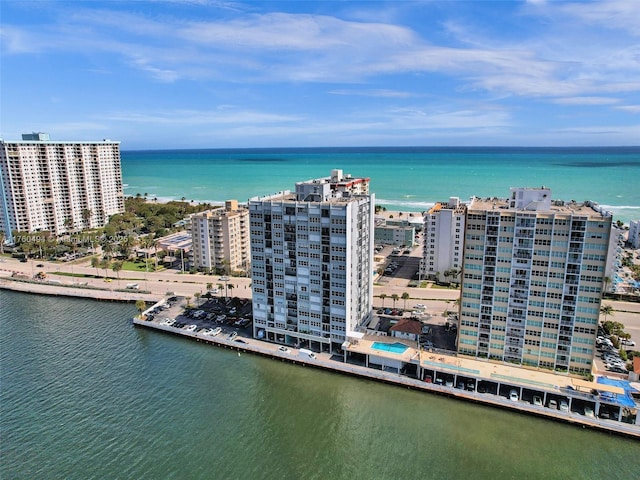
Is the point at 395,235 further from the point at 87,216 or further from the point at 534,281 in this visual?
the point at 87,216

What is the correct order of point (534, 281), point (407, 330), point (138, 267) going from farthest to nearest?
1. point (138, 267)
2. point (407, 330)
3. point (534, 281)

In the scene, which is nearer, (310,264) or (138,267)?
(310,264)

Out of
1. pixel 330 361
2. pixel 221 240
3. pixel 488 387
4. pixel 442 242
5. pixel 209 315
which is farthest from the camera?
pixel 221 240

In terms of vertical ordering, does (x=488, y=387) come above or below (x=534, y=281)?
below

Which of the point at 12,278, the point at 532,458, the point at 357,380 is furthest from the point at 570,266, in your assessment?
the point at 12,278

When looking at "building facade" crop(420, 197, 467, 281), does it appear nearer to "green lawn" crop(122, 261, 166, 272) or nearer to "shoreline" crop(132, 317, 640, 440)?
"shoreline" crop(132, 317, 640, 440)

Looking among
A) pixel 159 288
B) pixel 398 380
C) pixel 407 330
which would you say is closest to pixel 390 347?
pixel 398 380

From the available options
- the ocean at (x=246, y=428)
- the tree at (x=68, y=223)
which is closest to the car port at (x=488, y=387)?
the ocean at (x=246, y=428)

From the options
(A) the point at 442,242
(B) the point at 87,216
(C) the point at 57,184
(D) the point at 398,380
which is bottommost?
A: (D) the point at 398,380
